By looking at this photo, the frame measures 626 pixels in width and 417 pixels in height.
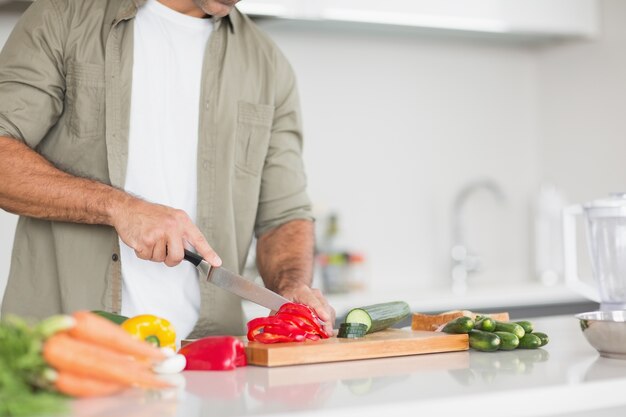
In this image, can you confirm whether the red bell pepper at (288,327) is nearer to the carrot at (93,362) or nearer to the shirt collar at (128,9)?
the carrot at (93,362)

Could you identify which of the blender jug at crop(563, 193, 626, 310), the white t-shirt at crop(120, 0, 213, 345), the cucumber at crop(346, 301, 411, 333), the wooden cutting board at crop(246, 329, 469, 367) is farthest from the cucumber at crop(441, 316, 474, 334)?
the white t-shirt at crop(120, 0, 213, 345)

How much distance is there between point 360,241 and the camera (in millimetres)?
3785

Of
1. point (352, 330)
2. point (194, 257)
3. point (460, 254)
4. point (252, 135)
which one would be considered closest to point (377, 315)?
point (352, 330)

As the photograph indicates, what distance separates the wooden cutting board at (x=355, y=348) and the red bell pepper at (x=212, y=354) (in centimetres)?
5

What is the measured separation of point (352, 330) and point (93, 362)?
0.66 meters

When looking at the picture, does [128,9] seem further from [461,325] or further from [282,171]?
[461,325]

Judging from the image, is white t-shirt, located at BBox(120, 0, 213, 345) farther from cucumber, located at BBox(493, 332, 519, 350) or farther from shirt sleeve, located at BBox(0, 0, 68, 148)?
cucumber, located at BBox(493, 332, 519, 350)

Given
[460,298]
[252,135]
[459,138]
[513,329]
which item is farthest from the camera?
[459,138]

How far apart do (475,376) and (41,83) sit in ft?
3.81

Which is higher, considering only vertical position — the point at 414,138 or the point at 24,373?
the point at 414,138

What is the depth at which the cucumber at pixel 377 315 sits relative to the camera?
1763 mm

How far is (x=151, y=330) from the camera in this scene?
1.50 m

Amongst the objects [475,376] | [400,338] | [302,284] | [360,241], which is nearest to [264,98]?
[302,284]

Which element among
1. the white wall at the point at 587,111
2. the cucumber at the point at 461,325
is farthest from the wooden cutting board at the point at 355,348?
the white wall at the point at 587,111
